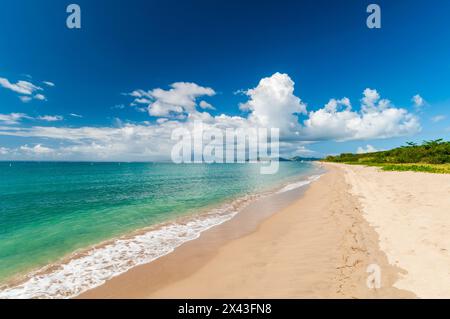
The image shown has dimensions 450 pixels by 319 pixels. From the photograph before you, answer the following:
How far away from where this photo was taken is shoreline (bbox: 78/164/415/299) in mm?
5621

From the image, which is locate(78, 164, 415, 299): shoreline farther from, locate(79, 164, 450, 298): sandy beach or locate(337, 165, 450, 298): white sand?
locate(337, 165, 450, 298): white sand

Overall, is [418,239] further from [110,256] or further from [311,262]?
[110,256]

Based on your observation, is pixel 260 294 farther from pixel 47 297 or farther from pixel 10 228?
pixel 10 228

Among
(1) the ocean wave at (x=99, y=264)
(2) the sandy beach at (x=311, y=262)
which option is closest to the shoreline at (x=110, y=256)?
(1) the ocean wave at (x=99, y=264)

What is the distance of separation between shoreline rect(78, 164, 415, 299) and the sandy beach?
0.02 meters

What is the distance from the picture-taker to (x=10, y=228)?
13.5 metres

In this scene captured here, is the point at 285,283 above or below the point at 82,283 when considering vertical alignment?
above

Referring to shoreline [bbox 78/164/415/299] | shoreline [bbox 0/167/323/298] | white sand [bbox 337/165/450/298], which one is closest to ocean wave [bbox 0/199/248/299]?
shoreline [bbox 0/167/323/298]

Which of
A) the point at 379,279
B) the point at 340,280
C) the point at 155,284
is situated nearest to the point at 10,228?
the point at 155,284

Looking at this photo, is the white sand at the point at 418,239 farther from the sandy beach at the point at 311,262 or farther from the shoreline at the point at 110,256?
the shoreline at the point at 110,256

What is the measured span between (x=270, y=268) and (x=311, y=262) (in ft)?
4.62
